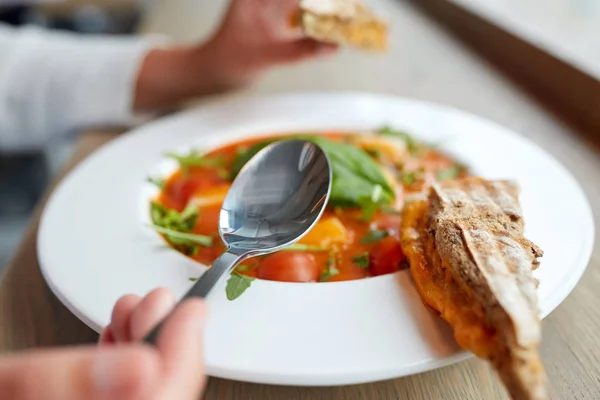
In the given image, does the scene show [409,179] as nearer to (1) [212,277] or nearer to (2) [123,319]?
(1) [212,277]

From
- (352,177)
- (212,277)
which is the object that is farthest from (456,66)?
(212,277)

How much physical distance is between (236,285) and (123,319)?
0.33 meters

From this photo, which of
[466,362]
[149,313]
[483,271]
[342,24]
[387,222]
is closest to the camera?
[149,313]

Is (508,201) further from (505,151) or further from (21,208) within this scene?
(21,208)

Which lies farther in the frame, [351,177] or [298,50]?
[298,50]

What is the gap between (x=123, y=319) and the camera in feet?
1.97

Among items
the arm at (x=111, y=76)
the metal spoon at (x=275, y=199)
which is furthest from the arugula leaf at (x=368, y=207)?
the arm at (x=111, y=76)

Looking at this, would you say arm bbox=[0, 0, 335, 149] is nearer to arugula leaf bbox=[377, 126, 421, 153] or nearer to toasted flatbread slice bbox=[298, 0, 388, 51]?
toasted flatbread slice bbox=[298, 0, 388, 51]

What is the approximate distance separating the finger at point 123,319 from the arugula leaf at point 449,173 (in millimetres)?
936

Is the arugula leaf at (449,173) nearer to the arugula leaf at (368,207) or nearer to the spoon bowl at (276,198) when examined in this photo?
the arugula leaf at (368,207)

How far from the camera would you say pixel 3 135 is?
1983 millimetres

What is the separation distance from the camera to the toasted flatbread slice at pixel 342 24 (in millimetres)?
1591

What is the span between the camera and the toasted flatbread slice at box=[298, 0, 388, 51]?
159 cm

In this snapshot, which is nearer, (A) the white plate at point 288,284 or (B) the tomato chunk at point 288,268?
(A) the white plate at point 288,284
